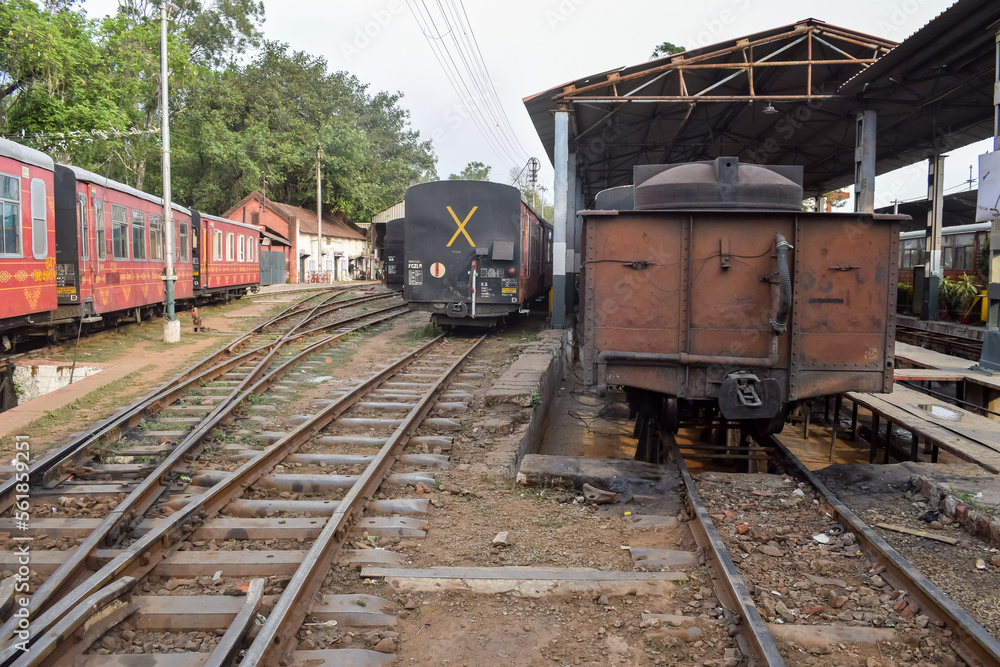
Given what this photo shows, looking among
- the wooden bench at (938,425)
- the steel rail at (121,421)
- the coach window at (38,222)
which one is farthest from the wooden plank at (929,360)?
the coach window at (38,222)

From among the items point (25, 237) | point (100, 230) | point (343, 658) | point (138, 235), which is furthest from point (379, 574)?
point (138, 235)

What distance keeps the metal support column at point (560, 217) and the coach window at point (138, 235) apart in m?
9.50

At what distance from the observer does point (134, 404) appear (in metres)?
7.89

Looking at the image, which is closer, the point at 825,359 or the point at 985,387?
the point at 825,359

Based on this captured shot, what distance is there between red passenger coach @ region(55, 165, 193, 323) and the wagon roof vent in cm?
1079

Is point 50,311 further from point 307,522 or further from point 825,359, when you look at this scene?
point 825,359

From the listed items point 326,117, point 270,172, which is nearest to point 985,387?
point 270,172

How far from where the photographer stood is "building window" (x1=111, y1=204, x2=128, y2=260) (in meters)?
14.2

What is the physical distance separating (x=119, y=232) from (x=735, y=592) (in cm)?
1480

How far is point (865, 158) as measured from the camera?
15.0 meters

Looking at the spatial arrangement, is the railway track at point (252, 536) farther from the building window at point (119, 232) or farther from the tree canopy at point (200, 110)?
the tree canopy at point (200, 110)

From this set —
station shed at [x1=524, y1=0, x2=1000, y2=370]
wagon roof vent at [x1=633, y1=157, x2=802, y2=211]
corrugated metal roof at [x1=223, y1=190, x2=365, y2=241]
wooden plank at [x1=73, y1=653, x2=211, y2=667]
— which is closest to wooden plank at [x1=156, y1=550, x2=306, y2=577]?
wooden plank at [x1=73, y1=653, x2=211, y2=667]

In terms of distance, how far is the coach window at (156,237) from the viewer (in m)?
16.7

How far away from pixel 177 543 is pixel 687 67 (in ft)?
45.3
